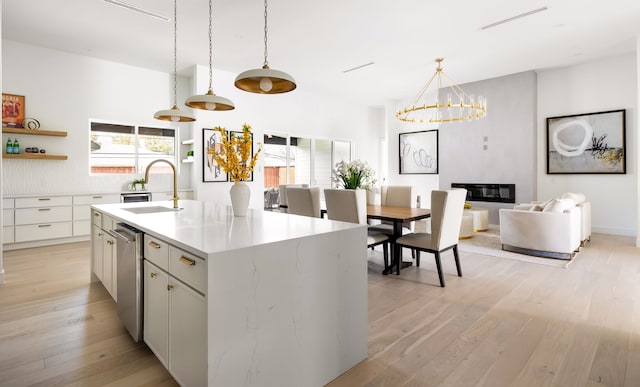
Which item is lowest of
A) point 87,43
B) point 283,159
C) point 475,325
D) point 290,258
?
point 475,325

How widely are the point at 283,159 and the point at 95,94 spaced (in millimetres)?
3687

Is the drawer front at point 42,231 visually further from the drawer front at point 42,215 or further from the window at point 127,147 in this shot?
the window at point 127,147

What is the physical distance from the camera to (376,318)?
2549mm

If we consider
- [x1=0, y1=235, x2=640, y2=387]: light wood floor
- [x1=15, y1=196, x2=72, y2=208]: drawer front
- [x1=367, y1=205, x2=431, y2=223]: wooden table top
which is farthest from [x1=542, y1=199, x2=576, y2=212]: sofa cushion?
[x1=15, y1=196, x2=72, y2=208]: drawer front

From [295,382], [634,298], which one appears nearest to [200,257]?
[295,382]

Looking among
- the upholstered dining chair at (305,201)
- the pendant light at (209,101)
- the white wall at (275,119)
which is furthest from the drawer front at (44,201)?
the pendant light at (209,101)

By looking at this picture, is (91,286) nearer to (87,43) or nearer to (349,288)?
(349,288)

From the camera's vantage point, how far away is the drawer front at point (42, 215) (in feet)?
15.4

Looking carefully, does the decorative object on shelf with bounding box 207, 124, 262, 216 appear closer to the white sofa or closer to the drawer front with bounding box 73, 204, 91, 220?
the white sofa

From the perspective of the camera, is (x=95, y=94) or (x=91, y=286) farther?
(x=95, y=94)

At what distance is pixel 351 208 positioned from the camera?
352 cm

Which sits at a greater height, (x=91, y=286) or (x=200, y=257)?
(x=200, y=257)

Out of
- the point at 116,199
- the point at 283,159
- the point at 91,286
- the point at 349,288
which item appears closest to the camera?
the point at 349,288

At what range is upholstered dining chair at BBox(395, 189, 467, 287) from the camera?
127 inches
